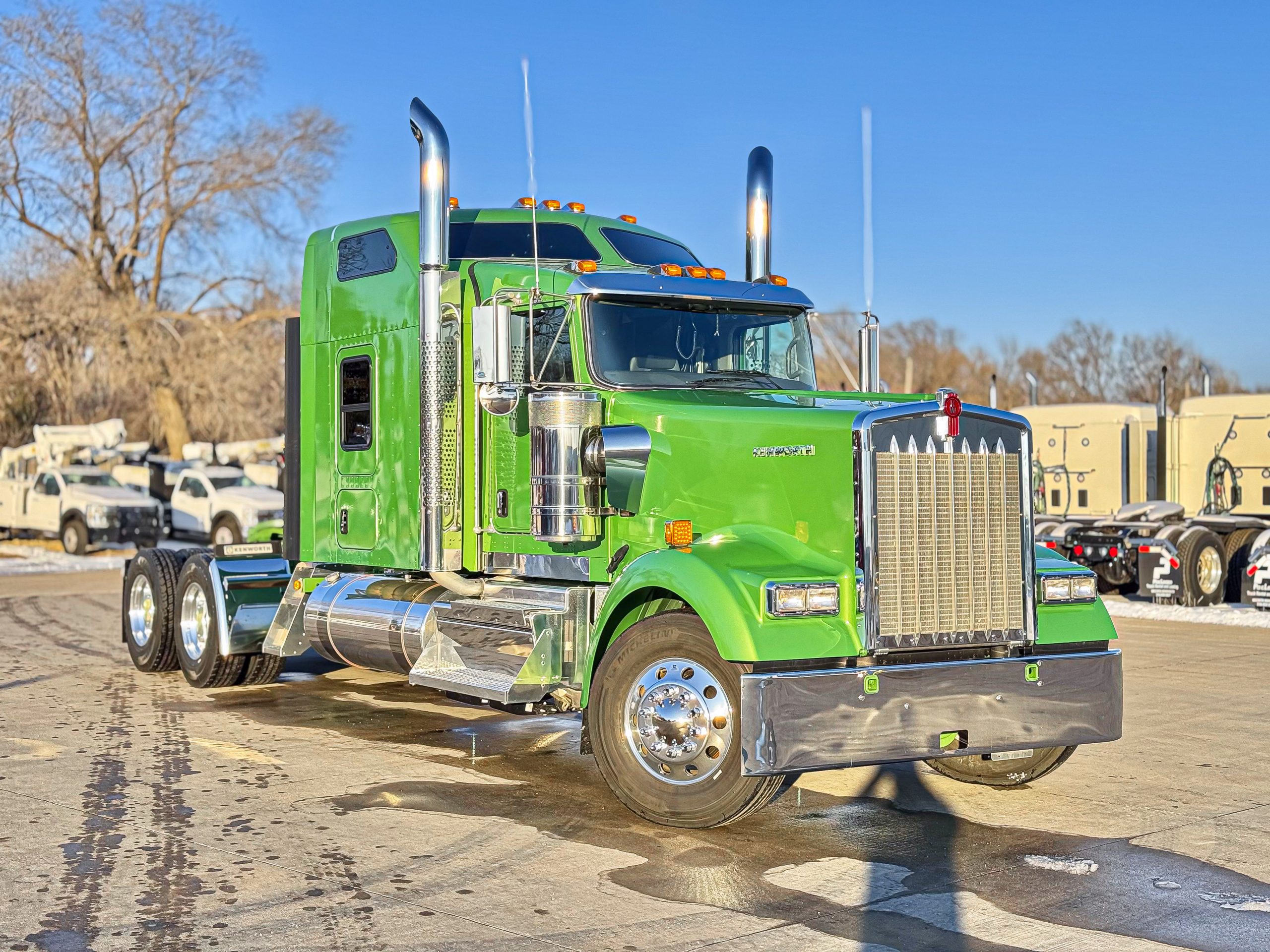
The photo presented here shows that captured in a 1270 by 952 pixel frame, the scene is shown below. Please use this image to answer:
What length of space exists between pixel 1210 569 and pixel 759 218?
475 inches

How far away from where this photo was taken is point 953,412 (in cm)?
720

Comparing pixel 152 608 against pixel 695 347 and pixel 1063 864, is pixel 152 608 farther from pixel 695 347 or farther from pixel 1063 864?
pixel 1063 864

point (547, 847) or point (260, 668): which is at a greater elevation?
point (260, 668)

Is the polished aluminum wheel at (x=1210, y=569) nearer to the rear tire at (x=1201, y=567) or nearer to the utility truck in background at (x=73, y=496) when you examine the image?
the rear tire at (x=1201, y=567)

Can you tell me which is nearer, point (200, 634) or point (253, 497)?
point (200, 634)

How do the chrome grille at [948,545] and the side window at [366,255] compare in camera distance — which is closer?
the chrome grille at [948,545]

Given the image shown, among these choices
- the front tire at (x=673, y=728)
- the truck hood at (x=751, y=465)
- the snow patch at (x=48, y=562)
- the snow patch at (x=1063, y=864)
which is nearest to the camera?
the snow patch at (x=1063, y=864)

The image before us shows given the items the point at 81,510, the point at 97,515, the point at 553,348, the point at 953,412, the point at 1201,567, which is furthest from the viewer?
the point at 81,510

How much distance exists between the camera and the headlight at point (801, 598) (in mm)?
6797

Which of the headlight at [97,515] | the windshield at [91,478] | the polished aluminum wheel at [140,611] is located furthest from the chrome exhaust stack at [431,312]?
the windshield at [91,478]

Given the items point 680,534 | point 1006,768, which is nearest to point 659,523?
point 680,534

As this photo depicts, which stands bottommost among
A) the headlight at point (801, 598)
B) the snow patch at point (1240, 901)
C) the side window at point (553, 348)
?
the snow patch at point (1240, 901)

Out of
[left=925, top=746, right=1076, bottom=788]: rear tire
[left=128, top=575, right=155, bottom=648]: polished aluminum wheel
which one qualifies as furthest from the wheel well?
[left=128, top=575, right=155, bottom=648]: polished aluminum wheel

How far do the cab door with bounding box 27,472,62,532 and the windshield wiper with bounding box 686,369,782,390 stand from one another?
26.1 metres
